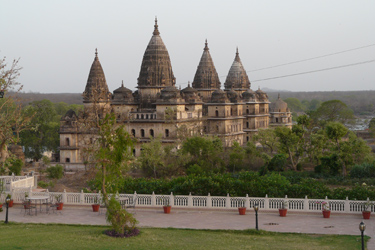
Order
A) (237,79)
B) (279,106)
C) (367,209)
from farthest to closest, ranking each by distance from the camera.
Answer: (279,106)
(237,79)
(367,209)

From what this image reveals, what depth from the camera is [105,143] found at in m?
21.4

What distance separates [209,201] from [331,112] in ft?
182

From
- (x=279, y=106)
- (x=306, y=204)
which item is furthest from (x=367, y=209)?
(x=279, y=106)

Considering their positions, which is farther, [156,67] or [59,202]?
[156,67]

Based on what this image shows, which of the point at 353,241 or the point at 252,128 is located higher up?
the point at 252,128

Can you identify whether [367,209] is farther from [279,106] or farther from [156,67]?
[279,106]

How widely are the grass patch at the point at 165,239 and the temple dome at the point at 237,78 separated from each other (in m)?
48.8

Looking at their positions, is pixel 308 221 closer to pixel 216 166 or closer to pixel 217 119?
pixel 216 166

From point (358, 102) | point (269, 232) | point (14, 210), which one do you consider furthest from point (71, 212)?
point (358, 102)

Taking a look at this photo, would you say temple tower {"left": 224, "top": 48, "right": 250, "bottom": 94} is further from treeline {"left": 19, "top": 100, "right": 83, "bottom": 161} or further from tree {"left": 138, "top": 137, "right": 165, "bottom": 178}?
tree {"left": 138, "top": 137, "right": 165, "bottom": 178}

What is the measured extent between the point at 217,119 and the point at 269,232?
124 ft

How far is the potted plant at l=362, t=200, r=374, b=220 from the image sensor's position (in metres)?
22.1

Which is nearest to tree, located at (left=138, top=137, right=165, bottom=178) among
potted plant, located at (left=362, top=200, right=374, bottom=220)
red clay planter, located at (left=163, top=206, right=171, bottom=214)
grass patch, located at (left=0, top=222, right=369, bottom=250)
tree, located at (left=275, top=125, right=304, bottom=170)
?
tree, located at (left=275, top=125, right=304, bottom=170)

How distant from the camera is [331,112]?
76438 millimetres
